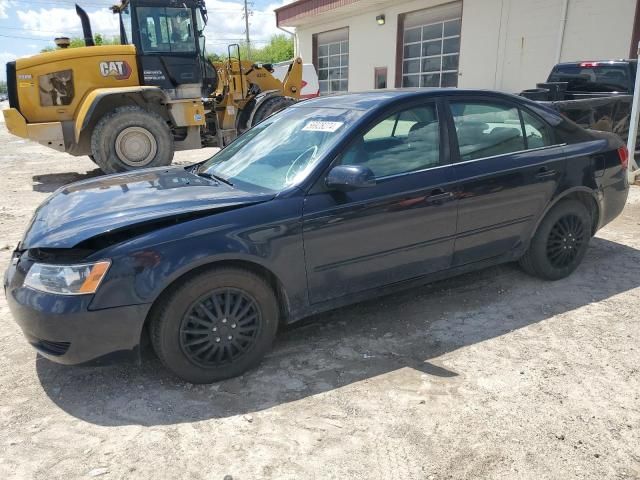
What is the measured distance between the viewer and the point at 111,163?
879cm

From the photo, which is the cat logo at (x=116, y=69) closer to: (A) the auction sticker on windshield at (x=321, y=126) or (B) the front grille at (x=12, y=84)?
(B) the front grille at (x=12, y=84)

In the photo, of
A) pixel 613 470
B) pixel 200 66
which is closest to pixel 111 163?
pixel 200 66

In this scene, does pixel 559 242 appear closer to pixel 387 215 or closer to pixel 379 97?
pixel 387 215

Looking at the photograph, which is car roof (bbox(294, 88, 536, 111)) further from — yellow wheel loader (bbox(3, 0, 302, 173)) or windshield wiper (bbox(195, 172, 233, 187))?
yellow wheel loader (bbox(3, 0, 302, 173))

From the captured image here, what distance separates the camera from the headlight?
8.68ft

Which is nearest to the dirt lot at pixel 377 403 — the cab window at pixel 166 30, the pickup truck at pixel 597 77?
the pickup truck at pixel 597 77

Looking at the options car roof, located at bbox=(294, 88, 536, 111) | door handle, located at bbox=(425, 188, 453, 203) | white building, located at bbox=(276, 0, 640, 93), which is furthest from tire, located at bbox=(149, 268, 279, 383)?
white building, located at bbox=(276, 0, 640, 93)

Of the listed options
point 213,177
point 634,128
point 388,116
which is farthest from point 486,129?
point 634,128

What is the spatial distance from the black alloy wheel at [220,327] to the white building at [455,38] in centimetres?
1114

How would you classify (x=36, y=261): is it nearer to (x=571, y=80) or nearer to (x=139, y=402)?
(x=139, y=402)

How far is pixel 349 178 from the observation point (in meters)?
3.03

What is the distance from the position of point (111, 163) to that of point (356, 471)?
7.74 m

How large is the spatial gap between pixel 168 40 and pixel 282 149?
7222mm

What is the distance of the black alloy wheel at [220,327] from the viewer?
2896 millimetres
